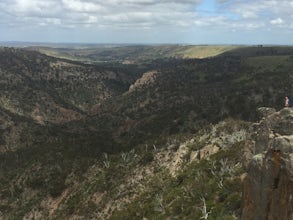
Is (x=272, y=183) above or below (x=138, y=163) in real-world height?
above

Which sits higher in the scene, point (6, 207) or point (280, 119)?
point (280, 119)

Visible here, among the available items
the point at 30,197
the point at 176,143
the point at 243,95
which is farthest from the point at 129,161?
the point at 243,95

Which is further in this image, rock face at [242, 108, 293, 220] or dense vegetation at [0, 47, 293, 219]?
dense vegetation at [0, 47, 293, 219]

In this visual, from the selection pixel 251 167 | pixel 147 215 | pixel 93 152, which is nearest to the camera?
pixel 251 167

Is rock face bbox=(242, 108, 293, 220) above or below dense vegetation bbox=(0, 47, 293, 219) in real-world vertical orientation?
above

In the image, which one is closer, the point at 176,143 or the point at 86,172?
the point at 176,143

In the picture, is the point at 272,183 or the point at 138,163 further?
the point at 138,163

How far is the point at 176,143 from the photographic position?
70.4 m

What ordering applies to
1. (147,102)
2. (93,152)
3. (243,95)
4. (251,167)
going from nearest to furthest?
(251,167) → (93,152) → (243,95) → (147,102)

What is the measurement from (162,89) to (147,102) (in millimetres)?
19390

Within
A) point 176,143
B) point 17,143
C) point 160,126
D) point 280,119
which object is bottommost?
point 17,143

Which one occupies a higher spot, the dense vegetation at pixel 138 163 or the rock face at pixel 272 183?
the rock face at pixel 272 183

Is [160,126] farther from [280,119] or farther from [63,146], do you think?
[280,119]

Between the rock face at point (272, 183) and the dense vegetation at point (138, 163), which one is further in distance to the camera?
the dense vegetation at point (138, 163)
